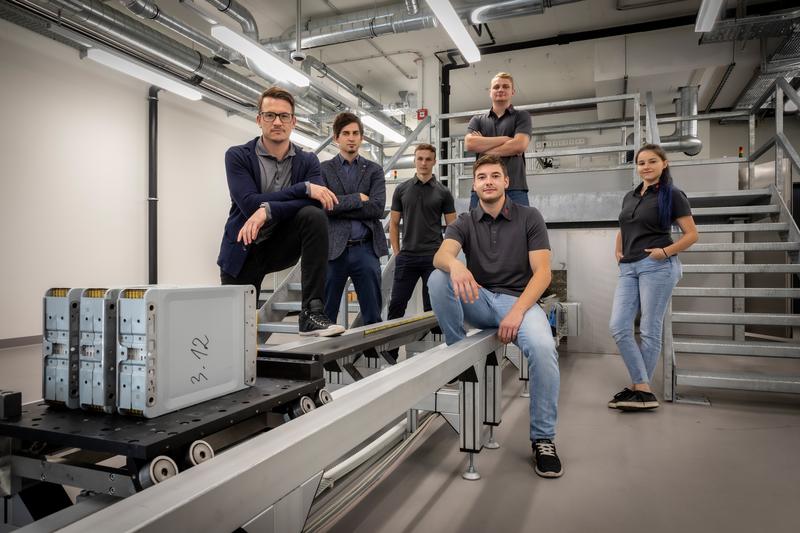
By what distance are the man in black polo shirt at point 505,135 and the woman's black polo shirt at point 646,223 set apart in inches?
26.8

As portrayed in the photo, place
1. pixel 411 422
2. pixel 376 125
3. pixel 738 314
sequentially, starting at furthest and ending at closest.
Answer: pixel 376 125 < pixel 738 314 < pixel 411 422

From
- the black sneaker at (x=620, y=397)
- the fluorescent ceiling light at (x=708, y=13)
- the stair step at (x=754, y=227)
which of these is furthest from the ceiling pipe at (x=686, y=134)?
the black sneaker at (x=620, y=397)

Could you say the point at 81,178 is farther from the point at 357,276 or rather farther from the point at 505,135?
the point at 505,135

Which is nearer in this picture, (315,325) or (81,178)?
(315,325)

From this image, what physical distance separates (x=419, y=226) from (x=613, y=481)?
1744mm

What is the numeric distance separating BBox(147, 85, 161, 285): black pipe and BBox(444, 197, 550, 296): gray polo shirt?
596cm

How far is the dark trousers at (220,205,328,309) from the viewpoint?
1.91 meters

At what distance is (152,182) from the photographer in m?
6.95

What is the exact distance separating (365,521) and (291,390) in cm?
67

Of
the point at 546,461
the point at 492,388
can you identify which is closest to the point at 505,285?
the point at 492,388

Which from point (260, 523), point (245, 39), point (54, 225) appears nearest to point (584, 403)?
point (260, 523)

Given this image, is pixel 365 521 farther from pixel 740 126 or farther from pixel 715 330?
pixel 740 126

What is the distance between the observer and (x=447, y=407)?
194 centimetres

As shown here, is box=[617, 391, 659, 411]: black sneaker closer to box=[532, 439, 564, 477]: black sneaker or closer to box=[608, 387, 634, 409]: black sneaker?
box=[608, 387, 634, 409]: black sneaker
